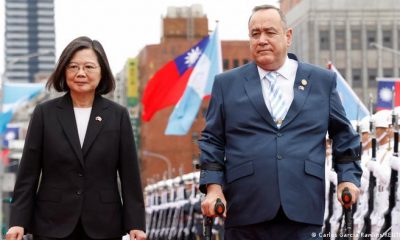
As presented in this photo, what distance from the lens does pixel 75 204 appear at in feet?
24.6

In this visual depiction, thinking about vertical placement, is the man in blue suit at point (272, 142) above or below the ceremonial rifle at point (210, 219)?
above

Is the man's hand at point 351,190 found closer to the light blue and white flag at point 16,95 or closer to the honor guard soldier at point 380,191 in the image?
the honor guard soldier at point 380,191

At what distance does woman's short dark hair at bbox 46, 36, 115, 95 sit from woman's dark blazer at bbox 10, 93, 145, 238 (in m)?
0.09

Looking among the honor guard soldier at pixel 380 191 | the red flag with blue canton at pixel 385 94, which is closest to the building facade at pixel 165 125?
the red flag with blue canton at pixel 385 94

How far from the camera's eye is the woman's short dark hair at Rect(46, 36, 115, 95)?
25.0 feet

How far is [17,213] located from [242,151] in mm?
1394

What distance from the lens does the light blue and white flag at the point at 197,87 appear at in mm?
31016

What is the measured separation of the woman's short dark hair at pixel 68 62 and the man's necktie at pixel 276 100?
1076 mm

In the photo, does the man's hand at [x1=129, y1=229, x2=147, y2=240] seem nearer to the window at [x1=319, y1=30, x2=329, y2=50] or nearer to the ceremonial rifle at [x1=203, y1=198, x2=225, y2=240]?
the ceremonial rifle at [x1=203, y1=198, x2=225, y2=240]

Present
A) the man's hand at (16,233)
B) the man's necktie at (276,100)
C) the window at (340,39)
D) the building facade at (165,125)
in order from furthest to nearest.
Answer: the building facade at (165,125) → the window at (340,39) → the man's hand at (16,233) → the man's necktie at (276,100)

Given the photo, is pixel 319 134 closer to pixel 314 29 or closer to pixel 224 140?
pixel 224 140

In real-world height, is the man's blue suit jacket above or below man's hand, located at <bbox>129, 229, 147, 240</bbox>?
above

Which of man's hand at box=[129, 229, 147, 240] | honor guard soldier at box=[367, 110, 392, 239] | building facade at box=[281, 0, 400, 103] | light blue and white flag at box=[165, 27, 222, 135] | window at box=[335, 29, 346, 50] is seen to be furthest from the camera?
window at box=[335, 29, 346, 50]

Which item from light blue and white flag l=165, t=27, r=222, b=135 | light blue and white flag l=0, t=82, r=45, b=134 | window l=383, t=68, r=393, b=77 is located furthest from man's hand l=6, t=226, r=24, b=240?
window l=383, t=68, r=393, b=77
